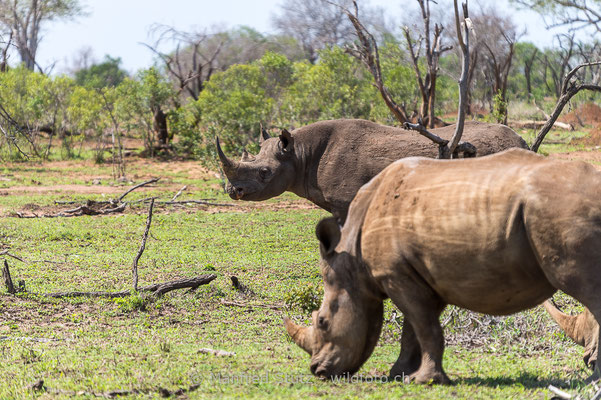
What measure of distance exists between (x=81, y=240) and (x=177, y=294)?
184 inches

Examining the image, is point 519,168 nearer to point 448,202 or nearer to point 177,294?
point 448,202

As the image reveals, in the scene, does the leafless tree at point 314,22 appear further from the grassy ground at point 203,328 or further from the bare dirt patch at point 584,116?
the grassy ground at point 203,328

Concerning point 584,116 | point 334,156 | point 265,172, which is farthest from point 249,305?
point 584,116

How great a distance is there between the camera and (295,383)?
18.4ft

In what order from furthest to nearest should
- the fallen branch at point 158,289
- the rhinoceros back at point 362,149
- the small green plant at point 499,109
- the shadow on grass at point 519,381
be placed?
the small green plant at point 499,109 < the rhinoceros back at point 362,149 < the fallen branch at point 158,289 < the shadow on grass at point 519,381

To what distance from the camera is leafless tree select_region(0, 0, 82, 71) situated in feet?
142

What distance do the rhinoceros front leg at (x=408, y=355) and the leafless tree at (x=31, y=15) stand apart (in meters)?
39.2

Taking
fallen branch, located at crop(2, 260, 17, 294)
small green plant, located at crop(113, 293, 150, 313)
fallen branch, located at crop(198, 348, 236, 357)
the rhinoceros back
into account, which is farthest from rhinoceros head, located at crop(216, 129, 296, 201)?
fallen branch, located at crop(198, 348, 236, 357)

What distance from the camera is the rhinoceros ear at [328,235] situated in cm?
555

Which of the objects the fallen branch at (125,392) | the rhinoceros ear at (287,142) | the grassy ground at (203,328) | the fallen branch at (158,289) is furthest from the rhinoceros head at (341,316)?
the rhinoceros ear at (287,142)

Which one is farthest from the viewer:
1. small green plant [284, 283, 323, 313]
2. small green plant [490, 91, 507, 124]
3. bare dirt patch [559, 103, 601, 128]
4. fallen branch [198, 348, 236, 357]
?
bare dirt patch [559, 103, 601, 128]

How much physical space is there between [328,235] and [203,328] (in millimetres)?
2645

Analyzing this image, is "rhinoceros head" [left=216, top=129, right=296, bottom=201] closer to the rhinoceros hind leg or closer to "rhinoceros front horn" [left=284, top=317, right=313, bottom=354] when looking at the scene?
"rhinoceros front horn" [left=284, top=317, right=313, bottom=354]

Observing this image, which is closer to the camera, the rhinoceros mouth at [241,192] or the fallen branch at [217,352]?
the fallen branch at [217,352]
